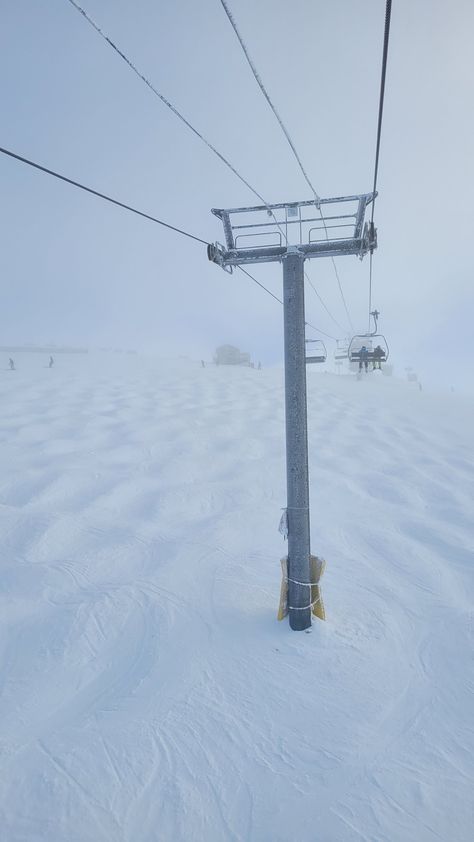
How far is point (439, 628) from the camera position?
5.43m

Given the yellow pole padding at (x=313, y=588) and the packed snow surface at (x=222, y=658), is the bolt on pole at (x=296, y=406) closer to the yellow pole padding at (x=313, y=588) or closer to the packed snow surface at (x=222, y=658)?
the yellow pole padding at (x=313, y=588)

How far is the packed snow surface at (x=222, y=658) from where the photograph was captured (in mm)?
3348

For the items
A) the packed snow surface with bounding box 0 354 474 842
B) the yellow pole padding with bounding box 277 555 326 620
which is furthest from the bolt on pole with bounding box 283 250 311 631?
the packed snow surface with bounding box 0 354 474 842

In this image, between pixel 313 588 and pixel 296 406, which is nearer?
pixel 296 406

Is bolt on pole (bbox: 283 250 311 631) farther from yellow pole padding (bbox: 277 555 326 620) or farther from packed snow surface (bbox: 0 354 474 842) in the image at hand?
packed snow surface (bbox: 0 354 474 842)

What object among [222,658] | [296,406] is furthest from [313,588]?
[296,406]

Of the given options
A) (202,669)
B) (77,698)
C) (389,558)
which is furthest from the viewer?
(389,558)

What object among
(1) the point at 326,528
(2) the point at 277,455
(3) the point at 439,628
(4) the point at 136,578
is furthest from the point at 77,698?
(2) the point at 277,455

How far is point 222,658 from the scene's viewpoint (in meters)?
4.82

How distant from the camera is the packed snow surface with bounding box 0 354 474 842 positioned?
3.35 meters

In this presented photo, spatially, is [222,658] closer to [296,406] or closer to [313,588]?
[313,588]

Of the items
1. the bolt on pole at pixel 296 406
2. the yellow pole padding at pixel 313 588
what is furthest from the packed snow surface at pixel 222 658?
the bolt on pole at pixel 296 406

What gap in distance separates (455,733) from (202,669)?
2.77 meters

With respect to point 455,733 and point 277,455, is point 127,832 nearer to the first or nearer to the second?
point 455,733
